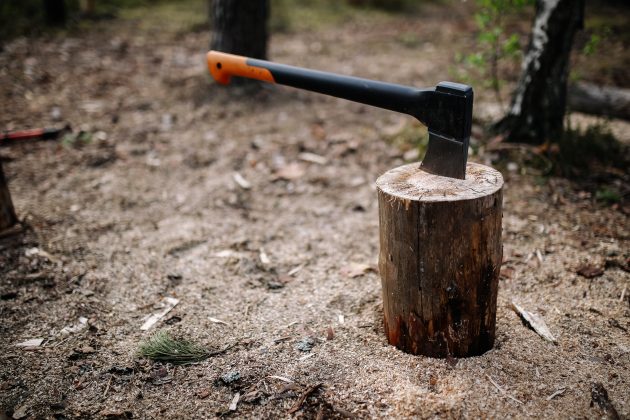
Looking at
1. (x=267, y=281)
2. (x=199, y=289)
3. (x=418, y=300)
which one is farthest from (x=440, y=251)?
(x=199, y=289)

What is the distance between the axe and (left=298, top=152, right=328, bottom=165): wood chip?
2019 mm

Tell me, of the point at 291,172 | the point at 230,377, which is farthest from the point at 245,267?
the point at 291,172

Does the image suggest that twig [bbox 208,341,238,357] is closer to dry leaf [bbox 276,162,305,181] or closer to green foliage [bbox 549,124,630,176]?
dry leaf [bbox 276,162,305,181]

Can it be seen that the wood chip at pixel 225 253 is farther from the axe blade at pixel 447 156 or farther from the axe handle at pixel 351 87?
the axe blade at pixel 447 156

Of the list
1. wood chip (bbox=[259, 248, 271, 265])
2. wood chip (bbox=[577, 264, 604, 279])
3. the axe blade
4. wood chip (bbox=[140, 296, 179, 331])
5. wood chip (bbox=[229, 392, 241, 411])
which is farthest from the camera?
wood chip (bbox=[259, 248, 271, 265])

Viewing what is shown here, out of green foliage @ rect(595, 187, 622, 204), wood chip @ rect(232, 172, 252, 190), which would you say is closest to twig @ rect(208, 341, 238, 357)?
wood chip @ rect(232, 172, 252, 190)

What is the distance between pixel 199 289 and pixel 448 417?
1620mm

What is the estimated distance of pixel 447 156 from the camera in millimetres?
2141

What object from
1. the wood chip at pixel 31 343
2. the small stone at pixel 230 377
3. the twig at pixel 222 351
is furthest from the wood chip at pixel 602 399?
the wood chip at pixel 31 343

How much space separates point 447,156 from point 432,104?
0.25 meters

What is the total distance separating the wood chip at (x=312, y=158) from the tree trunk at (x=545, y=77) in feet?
5.28

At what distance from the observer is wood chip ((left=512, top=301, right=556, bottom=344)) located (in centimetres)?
230

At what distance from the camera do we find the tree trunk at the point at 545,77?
3.51 metres

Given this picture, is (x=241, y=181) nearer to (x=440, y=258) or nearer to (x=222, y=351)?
(x=222, y=351)
